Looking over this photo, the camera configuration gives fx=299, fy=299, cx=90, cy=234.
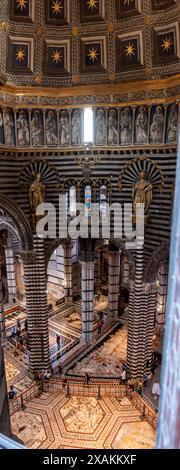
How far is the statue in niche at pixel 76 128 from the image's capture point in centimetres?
1350

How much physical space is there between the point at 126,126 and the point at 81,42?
4410 mm

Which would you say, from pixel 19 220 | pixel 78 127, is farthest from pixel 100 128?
pixel 19 220

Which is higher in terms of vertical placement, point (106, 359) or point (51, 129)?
point (51, 129)

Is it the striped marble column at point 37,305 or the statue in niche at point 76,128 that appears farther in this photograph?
the striped marble column at point 37,305

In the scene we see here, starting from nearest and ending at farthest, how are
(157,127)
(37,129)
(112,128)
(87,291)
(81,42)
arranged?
(157,127)
(112,128)
(81,42)
(37,129)
(87,291)

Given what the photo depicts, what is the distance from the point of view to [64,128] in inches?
539

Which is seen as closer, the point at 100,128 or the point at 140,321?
the point at 100,128

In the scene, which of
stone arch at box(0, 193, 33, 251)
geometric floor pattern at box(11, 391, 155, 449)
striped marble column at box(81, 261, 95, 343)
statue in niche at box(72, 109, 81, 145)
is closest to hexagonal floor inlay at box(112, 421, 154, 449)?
geometric floor pattern at box(11, 391, 155, 449)

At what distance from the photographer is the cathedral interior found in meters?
12.2

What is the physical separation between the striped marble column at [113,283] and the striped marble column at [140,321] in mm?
5834

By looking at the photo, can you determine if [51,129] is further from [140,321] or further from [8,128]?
[140,321]

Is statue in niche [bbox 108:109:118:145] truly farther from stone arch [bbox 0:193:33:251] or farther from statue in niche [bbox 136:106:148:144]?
stone arch [bbox 0:193:33:251]

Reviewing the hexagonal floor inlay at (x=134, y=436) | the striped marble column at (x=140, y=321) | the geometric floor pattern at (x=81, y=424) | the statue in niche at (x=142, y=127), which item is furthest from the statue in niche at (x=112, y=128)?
the hexagonal floor inlay at (x=134, y=436)

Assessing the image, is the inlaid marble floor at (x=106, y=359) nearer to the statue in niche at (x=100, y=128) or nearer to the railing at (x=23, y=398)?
the railing at (x=23, y=398)
